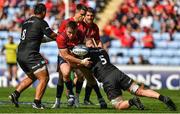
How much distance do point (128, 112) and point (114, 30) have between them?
18.5 m

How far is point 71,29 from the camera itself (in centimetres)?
1522

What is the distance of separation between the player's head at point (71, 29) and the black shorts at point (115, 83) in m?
1.27

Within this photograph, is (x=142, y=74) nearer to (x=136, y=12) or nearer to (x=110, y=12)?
(x=136, y=12)

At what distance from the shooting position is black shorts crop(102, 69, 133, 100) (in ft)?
48.3

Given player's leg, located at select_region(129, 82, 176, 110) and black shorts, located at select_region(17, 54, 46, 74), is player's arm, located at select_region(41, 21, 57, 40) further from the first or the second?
player's leg, located at select_region(129, 82, 176, 110)

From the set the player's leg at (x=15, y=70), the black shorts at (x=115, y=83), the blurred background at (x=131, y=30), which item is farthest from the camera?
the blurred background at (x=131, y=30)

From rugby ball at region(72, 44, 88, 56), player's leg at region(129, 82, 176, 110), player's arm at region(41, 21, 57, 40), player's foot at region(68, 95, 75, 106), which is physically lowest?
player's foot at region(68, 95, 75, 106)

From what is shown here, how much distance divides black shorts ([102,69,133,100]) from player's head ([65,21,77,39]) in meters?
1.27

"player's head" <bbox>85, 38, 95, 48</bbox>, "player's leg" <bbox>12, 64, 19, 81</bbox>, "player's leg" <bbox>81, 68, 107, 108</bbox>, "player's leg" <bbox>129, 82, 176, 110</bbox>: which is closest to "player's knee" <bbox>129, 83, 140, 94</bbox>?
"player's leg" <bbox>129, 82, 176, 110</bbox>

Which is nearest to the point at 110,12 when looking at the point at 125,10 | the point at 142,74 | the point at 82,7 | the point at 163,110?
the point at 125,10

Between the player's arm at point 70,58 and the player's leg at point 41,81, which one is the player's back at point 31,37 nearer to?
the player's leg at point 41,81

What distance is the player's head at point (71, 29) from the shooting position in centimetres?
1516

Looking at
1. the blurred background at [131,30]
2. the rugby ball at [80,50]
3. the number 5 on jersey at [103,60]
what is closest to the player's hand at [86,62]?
the rugby ball at [80,50]

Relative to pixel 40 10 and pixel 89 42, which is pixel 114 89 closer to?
pixel 89 42
